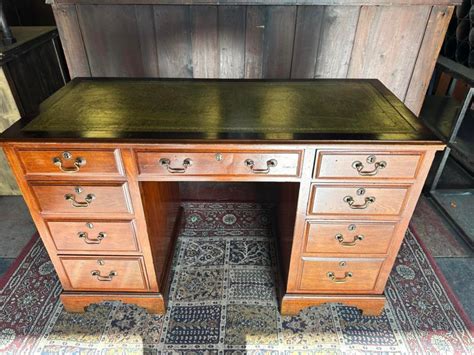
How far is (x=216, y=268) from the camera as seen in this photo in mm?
1705

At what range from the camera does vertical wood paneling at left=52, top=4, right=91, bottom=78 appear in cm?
153

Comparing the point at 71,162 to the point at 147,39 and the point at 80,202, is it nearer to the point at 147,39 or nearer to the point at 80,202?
the point at 80,202

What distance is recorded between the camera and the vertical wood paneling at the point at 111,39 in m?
1.54

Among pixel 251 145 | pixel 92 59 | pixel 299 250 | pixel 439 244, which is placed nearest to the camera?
pixel 251 145

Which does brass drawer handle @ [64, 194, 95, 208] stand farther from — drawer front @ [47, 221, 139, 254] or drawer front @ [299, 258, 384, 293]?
drawer front @ [299, 258, 384, 293]

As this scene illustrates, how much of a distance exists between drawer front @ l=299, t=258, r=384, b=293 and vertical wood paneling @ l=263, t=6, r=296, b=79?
3.09 feet

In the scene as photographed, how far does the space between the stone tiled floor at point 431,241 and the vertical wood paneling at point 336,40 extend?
1.04 metres

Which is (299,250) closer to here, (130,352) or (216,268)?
(216,268)

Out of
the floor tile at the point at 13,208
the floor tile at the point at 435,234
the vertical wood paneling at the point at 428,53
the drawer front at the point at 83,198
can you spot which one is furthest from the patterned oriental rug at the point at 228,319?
the vertical wood paneling at the point at 428,53

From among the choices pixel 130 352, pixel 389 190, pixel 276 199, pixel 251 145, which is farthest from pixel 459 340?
pixel 130 352

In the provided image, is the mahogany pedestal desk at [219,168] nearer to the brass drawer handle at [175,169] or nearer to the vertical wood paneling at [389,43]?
the brass drawer handle at [175,169]

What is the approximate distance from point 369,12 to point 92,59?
1345 millimetres

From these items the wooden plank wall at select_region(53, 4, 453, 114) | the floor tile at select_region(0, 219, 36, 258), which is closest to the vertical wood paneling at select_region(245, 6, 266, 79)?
the wooden plank wall at select_region(53, 4, 453, 114)

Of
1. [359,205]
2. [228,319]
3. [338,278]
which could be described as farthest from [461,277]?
[228,319]
